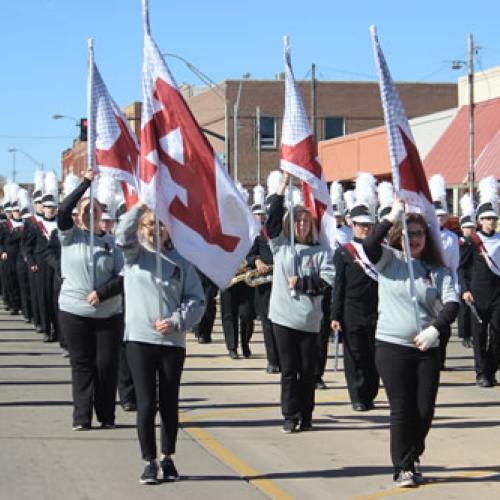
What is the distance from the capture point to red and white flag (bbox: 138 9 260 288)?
810cm

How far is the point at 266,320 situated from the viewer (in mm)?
14406

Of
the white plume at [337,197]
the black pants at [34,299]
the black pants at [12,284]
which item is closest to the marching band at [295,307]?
the white plume at [337,197]

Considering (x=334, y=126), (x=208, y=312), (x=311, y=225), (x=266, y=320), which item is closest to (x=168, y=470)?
(x=311, y=225)

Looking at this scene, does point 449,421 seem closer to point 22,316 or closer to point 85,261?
point 85,261

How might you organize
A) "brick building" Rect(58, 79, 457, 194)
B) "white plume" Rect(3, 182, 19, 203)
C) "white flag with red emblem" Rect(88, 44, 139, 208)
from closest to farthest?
"white flag with red emblem" Rect(88, 44, 139, 208)
"white plume" Rect(3, 182, 19, 203)
"brick building" Rect(58, 79, 457, 194)

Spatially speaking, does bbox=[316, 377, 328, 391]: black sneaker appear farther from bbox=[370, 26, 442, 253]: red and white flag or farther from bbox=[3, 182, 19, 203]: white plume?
bbox=[3, 182, 19, 203]: white plume

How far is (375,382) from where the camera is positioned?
11250 millimetres

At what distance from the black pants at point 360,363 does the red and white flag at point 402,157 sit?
3435mm

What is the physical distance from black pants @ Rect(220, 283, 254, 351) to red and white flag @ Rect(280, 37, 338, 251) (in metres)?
5.39

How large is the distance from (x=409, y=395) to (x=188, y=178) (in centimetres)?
215

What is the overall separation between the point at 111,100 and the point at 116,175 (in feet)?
2.76

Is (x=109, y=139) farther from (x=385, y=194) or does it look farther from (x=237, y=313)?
(x=237, y=313)

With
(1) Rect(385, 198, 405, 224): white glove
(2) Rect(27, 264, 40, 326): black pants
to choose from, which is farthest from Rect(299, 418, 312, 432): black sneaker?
(2) Rect(27, 264, 40, 326): black pants

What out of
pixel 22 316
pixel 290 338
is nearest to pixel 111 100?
pixel 290 338
